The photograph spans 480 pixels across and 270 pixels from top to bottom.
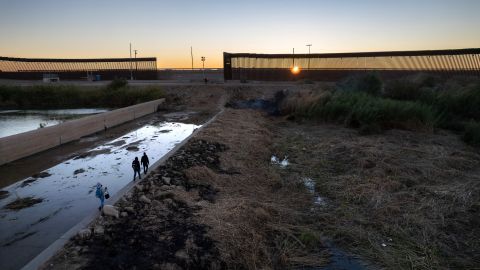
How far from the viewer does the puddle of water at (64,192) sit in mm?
6727

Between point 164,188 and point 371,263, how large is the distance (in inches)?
183

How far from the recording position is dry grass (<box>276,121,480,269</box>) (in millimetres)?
6172

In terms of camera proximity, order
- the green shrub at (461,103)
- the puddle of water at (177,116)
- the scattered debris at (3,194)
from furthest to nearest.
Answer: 1. the puddle of water at (177,116)
2. the green shrub at (461,103)
3. the scattered debris at (3,194)

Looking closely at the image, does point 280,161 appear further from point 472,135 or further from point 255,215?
point 472,135

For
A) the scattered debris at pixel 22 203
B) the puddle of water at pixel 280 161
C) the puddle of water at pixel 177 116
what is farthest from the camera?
the puddle of water at pixel 177 116

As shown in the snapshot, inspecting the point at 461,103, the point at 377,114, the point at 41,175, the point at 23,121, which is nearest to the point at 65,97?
the point at 23,121

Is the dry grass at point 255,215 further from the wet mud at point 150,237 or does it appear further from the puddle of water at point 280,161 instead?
the wet mud at point 150,237

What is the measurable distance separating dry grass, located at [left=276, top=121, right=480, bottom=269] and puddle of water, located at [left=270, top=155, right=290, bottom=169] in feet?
1.11

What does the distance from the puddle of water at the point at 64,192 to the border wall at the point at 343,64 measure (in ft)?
78.0

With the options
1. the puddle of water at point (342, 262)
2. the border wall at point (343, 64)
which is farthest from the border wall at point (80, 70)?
the puddle of water at point (342, 262)

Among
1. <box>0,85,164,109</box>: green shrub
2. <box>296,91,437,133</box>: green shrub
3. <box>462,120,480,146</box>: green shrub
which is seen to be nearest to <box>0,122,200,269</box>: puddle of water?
<box>296,91,437,133</box>: green shrub

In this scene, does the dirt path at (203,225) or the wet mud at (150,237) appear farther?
the dirt path at (203,225)

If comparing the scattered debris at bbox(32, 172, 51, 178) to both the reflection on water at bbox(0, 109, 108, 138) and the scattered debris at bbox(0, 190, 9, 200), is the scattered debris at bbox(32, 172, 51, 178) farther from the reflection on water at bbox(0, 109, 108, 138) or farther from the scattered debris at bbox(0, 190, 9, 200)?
the reflection on water at bbox(0, 109, 108, 138)

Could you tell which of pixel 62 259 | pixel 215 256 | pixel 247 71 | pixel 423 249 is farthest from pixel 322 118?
pixel 247 71
